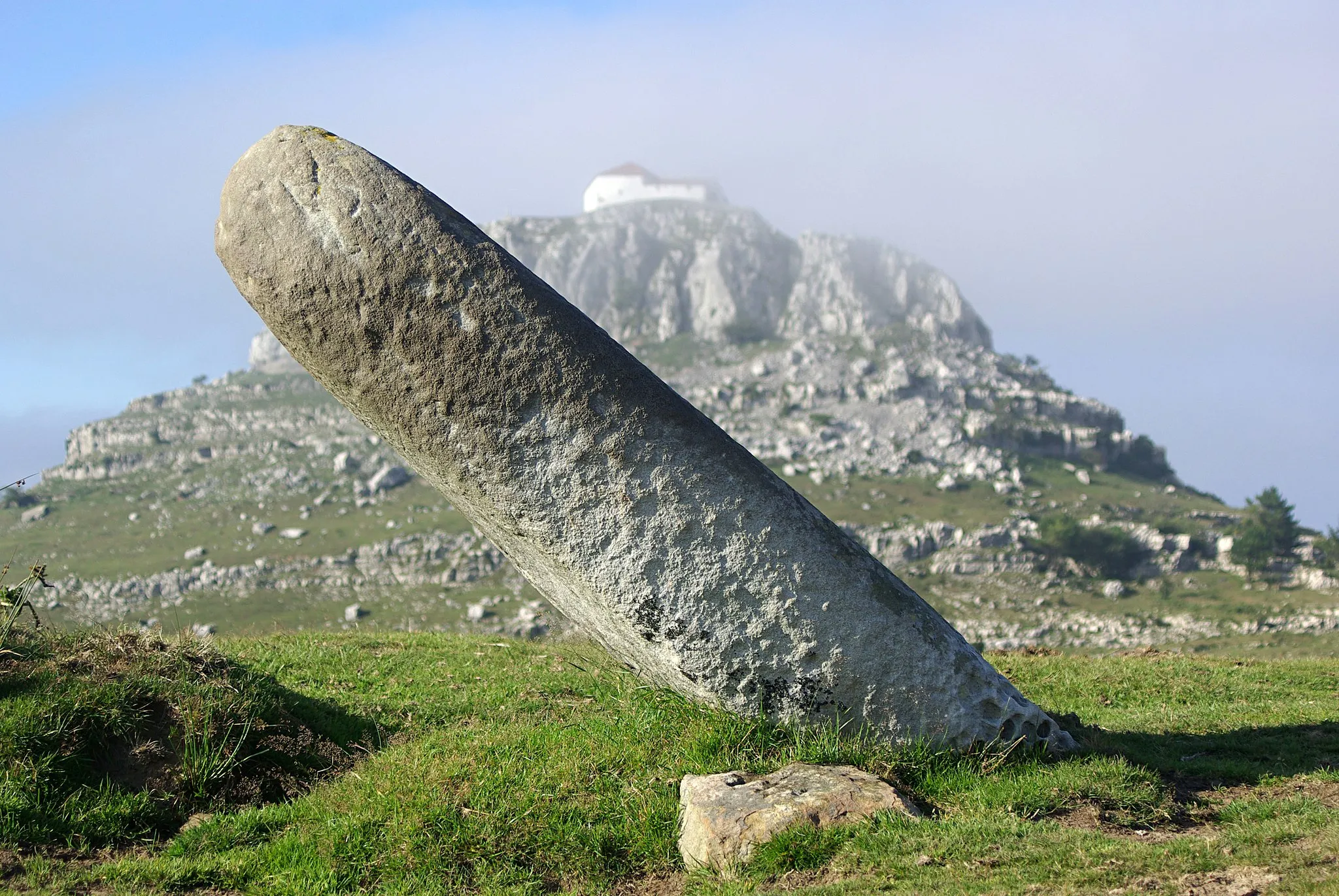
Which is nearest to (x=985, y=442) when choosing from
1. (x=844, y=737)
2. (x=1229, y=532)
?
(x=1229, y=532)

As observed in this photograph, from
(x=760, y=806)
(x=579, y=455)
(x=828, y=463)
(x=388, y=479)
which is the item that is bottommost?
(x=760, y=806)

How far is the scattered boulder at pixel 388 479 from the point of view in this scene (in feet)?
472

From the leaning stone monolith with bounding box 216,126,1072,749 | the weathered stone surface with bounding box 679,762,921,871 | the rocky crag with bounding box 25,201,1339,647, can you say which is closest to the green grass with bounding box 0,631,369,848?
the leaning stone monolith with bounding box 216,126,1072,749

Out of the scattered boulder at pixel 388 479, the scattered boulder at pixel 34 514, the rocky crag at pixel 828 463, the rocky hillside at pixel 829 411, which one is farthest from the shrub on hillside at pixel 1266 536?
the scattered boulder at pixel 34 514

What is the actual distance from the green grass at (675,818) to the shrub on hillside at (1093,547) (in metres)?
117

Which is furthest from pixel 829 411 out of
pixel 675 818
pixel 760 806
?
pixel 760 806

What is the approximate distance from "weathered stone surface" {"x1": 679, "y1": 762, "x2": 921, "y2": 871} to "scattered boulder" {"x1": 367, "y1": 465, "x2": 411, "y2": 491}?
469 ft

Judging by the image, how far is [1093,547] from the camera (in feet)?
390

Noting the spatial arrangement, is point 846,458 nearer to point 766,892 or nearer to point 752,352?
point 752,352

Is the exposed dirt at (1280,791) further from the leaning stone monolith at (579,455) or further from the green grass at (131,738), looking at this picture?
the green grass at (131,738)

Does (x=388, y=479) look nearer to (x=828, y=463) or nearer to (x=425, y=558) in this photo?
(x=425, y=558)

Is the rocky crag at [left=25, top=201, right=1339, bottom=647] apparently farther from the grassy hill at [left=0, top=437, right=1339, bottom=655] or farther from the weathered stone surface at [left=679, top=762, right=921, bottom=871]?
the weathered stone surface at [left=679, top=762, right=921, bottom=871]

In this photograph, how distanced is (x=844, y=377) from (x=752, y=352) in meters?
21.8

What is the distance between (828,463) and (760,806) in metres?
148
